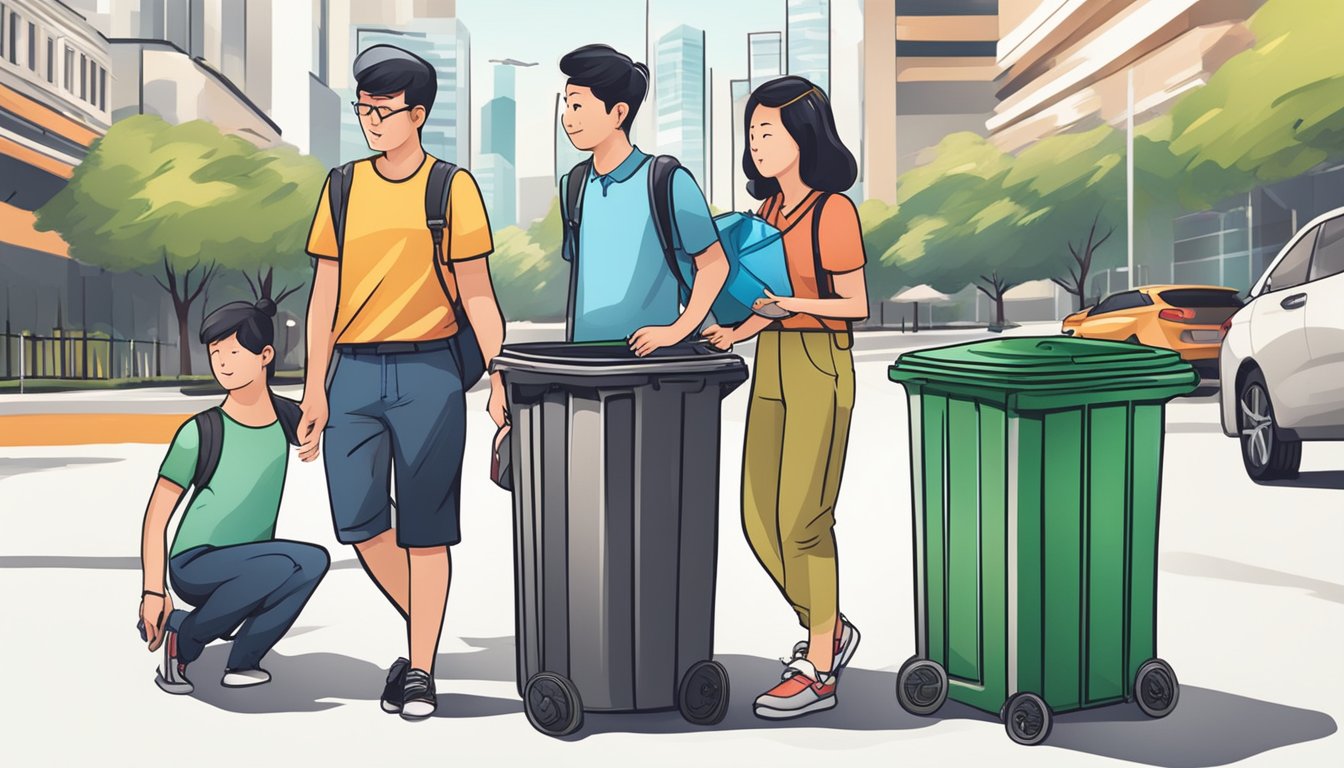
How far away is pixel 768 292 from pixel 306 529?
5338 mm

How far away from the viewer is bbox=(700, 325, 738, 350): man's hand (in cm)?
444

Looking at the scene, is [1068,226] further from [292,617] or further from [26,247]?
[292,617]

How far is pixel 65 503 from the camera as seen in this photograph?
995 cm

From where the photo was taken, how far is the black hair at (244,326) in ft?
14.8

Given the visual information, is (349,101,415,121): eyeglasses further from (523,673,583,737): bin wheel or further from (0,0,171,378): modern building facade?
(0,0,171,378): modern building facade

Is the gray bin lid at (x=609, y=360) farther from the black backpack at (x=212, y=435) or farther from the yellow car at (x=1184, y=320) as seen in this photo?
the yellow car at (x=1184, y=320)

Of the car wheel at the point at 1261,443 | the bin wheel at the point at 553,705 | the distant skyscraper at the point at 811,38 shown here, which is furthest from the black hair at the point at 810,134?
the distant skyscraper at the point at 811,38

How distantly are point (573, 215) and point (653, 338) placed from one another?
615 mm

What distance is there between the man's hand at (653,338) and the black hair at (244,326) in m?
1.30

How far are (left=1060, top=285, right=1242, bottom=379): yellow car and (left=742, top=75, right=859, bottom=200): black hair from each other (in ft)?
42.3

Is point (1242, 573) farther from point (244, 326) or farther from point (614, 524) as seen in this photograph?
point (244, 326)

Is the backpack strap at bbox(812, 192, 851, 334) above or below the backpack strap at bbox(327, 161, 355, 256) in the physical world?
below

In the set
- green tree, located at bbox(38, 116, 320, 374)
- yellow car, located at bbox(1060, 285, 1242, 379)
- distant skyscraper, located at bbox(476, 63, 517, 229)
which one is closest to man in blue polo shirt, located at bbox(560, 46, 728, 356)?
yellow car, located at bbox(1060, 285, 1242, 379)

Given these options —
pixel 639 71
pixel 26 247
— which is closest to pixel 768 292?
pixel 639 71
